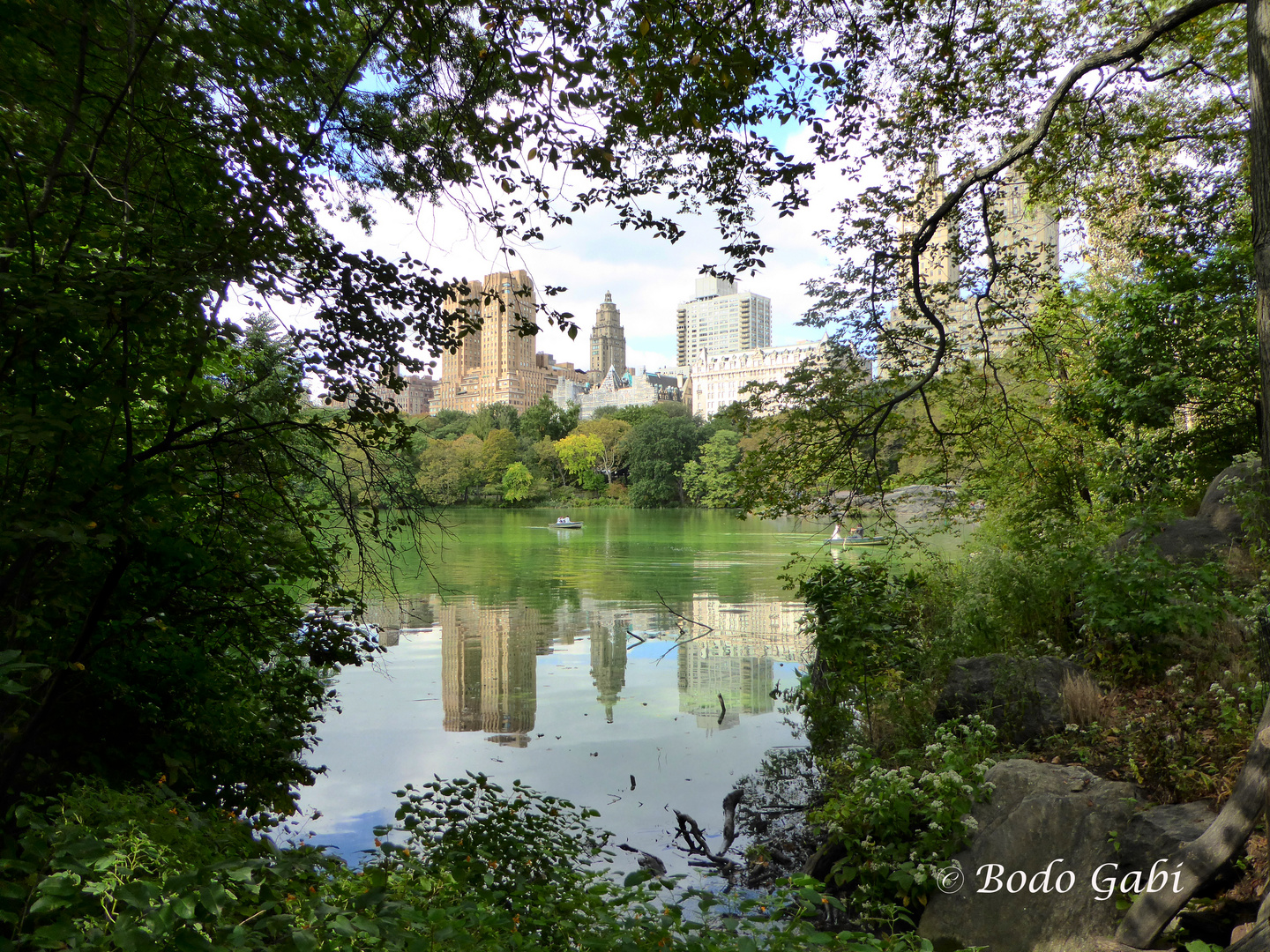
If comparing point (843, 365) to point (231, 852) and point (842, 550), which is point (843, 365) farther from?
point (842, 550)

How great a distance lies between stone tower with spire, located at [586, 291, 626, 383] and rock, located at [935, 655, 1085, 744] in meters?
133

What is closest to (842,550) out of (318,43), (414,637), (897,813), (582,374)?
(414,637)

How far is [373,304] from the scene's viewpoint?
178 inches

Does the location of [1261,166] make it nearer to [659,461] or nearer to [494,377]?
[659,461]

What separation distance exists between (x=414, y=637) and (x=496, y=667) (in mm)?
2449

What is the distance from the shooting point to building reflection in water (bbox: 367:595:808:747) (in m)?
8.45

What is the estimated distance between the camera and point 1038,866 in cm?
374

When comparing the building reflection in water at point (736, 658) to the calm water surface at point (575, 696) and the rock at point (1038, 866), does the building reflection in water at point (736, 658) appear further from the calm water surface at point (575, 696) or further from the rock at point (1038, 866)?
the rock at point (1038, 866)

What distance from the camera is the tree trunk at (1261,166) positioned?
344cm

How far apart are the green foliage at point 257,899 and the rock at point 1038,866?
3.36 feet

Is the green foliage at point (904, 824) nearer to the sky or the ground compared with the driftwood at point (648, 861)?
nearer to the sky

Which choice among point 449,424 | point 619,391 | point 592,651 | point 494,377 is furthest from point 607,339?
point 592,651

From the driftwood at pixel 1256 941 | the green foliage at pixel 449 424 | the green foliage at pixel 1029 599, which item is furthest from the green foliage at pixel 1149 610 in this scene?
the green foliage at pixel 449 424

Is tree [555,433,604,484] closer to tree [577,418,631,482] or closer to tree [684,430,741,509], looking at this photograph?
tree [577,418,631,482]
